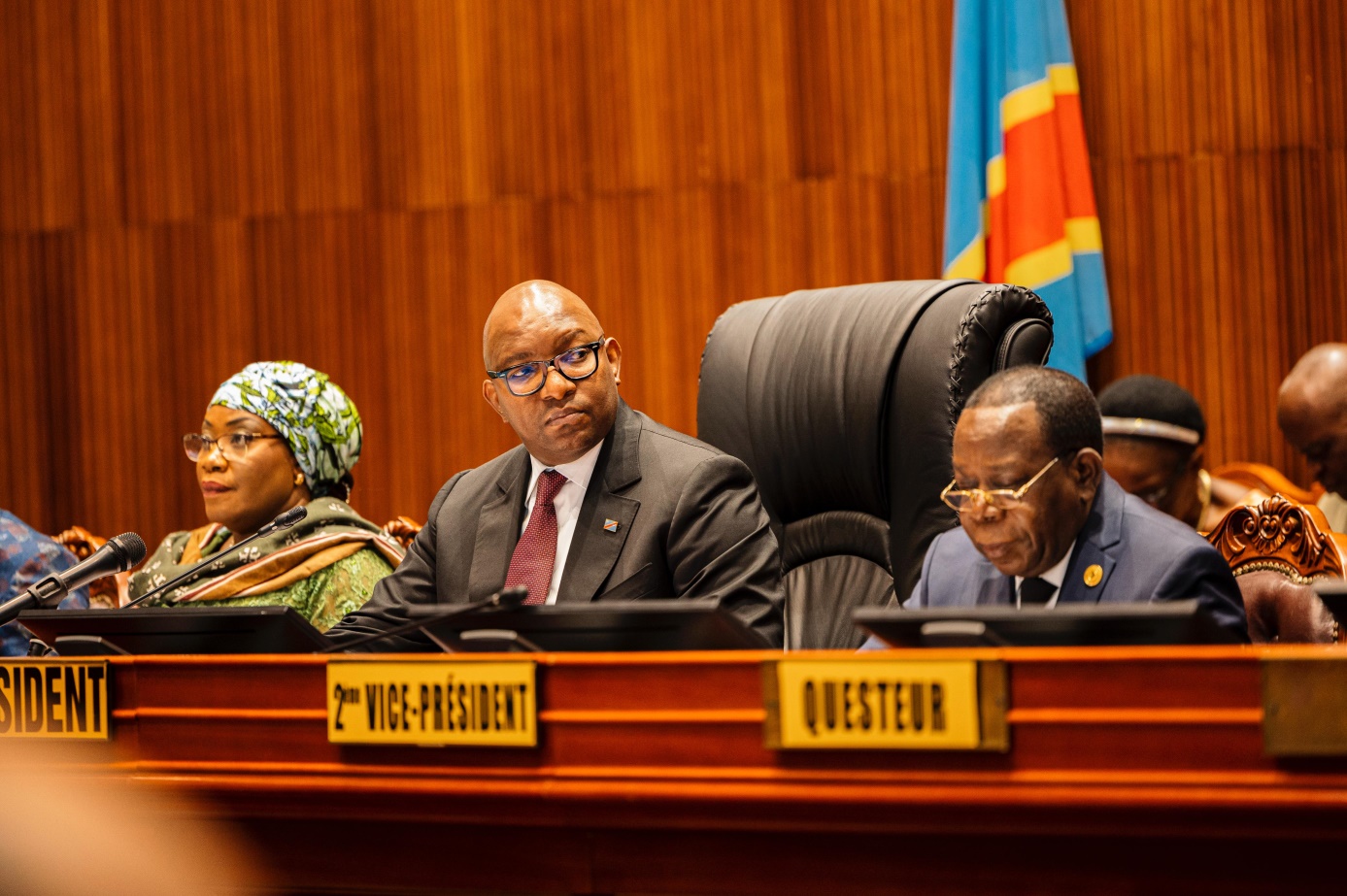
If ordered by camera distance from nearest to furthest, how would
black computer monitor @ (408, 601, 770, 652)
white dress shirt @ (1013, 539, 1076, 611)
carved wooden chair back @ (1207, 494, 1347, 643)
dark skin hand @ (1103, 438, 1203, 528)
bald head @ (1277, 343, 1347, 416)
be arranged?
black computer monitor @ (408, 601, 770, 652), white dress shirt @ (1013, 539, 1076, 611), carved wooden chair back @ (1207, 494, 1347, 643), dark skin hand @ (1103, 438, 1203, 528), bald head @ (1277, 343, 1347, 416)

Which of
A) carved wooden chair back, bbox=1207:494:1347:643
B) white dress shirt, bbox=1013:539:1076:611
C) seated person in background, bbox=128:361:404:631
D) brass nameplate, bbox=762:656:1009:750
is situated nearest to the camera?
brass nameplate, bbox=762:656:1009:750

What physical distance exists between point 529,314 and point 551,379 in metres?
0.13

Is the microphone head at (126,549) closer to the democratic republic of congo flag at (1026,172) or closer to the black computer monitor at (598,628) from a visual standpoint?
the black computer monitor at (598,628)

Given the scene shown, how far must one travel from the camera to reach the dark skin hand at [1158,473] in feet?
11.5

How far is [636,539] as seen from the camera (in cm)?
244

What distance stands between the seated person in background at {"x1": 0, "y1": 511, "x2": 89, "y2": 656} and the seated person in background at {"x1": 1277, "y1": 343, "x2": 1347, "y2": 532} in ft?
9.70

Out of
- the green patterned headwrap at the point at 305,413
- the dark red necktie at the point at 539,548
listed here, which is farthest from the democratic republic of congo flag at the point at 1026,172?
the dark red necktie at the point at 539,548

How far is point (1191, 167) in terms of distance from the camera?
13.4 ft

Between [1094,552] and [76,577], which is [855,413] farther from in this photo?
[76,577]

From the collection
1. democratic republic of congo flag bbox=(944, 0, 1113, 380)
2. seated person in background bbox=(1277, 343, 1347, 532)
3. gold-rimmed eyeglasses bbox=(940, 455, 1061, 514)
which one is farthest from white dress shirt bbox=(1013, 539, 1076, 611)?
democratic republic of congo flag bbox=(944, 0, 1113, 380)

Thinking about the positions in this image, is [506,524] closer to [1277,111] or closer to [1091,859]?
[1091,859]

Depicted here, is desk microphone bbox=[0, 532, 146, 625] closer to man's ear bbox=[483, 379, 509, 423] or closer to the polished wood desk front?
the polished wood desk front

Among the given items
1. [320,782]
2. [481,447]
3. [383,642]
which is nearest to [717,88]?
[481,447]

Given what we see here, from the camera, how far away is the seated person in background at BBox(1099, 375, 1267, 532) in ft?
11.6
